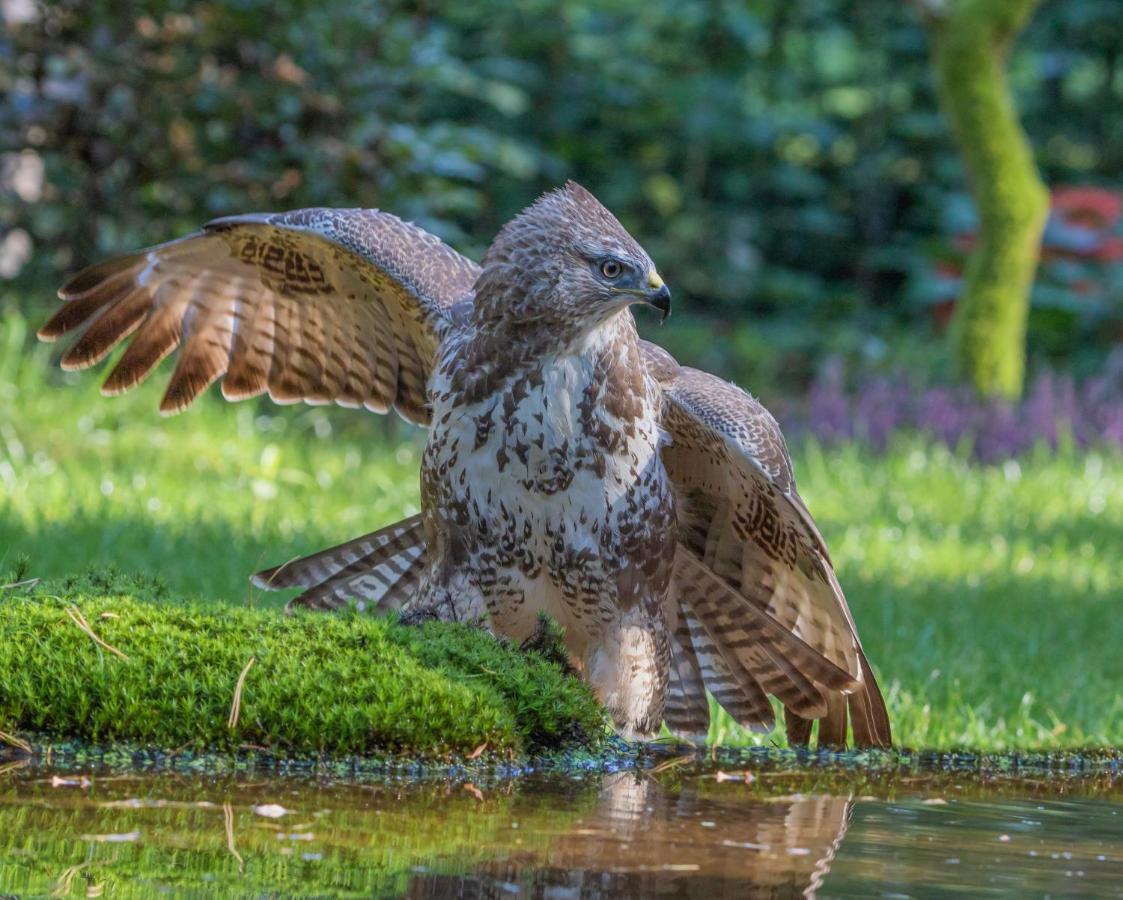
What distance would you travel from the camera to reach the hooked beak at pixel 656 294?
4.21m

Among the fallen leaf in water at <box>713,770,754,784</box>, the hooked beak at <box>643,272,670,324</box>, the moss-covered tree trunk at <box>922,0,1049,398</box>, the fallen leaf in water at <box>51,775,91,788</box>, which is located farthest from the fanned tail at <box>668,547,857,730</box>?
the moss-covered tree trunk at <box>922,0,1049,398</box>

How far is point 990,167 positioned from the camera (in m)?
12.1

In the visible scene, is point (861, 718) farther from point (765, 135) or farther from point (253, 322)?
point (765, 135)

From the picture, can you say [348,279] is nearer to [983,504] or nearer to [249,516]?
[249,516]

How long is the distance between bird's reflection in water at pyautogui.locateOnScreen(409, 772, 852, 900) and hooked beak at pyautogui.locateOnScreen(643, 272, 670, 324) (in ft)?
3.75

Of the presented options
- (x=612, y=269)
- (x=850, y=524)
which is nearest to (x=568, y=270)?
(x=612, y=269)

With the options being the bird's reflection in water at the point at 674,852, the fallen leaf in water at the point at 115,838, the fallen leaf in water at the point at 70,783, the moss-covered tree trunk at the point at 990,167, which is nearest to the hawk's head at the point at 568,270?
the bird's reflection in water at the point at 674,852

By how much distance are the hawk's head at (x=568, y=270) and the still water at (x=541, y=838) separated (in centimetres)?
111

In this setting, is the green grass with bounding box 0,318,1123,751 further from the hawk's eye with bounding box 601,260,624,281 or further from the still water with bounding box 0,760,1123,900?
the hawk's eye with bounding box 601,260,624,281

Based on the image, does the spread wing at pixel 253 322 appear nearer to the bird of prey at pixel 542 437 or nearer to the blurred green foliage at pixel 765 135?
the bird of prey at pixel 542 437

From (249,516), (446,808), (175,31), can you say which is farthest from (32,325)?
(446,808)

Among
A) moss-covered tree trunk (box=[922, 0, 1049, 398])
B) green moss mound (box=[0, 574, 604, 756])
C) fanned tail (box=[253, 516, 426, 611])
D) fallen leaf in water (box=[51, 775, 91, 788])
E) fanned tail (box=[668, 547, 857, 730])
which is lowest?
fallen leaf in water (box=[51, 775, 91, 788])

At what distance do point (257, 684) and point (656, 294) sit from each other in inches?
51.3

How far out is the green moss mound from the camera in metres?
3.75
